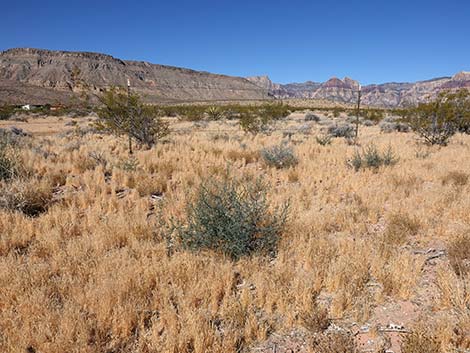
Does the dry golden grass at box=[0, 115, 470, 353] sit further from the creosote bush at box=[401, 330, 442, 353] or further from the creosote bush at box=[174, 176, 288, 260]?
the creosote bush at box=[174, 176, 288, 260]

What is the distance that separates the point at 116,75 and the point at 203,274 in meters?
157

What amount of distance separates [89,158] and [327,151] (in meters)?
8.77

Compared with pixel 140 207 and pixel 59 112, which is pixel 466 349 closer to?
pixel 140 207

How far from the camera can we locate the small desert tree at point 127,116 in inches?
537

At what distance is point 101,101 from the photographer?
44.0 feet

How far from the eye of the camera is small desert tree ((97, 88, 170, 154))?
13633 millimetres

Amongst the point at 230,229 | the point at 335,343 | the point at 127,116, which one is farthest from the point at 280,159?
the point at 335,343

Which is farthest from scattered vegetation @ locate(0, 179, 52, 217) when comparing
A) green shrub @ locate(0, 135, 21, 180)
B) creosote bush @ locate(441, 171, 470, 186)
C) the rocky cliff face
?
the rocky cliff face

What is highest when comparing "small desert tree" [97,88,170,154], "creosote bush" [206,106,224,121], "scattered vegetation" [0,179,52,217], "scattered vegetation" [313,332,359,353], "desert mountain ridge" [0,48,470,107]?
"desert mountain ridge" [0,48,470,107]

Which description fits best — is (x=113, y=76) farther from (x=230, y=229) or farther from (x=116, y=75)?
(x=230, y=229)

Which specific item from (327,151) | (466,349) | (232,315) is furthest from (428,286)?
(327,151)

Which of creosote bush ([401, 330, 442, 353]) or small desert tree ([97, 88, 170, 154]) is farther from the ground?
small desert tree ([97, 88, 170, 154])

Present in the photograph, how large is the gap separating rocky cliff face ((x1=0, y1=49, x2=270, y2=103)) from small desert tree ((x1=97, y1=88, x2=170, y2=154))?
327ft

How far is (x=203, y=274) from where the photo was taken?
374 cm
